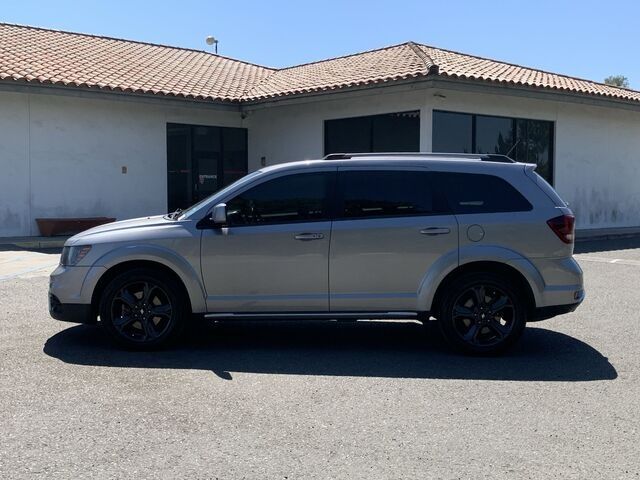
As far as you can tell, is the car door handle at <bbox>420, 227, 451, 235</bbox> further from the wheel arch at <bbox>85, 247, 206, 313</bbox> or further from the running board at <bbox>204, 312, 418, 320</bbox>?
the wheel arch at <bbox>85, 247, 206, 313</bbox>

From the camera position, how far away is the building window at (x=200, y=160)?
61.5 ft

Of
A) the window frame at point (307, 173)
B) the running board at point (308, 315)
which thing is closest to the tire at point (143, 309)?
the running board at point (308, 315)

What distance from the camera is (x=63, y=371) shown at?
550 centimetres

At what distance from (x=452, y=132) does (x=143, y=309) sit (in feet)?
39.4

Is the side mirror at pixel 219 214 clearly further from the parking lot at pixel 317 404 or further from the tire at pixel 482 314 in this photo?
the tire at pixel 482 314

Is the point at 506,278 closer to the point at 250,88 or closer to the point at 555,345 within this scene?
the point at 555,345

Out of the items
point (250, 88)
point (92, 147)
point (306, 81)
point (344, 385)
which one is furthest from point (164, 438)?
point (250, 88)

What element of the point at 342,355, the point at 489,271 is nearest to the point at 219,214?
the point at 342,355

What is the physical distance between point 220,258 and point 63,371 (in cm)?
163

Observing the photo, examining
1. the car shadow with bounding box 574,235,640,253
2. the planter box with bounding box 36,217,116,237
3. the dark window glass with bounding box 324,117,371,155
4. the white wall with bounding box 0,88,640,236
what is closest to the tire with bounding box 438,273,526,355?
the car shadow with bounding box 574,235,640,253

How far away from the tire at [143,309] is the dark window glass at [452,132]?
36.5ft

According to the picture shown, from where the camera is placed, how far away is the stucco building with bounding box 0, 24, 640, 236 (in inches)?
619

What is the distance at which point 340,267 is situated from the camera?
19.8ft

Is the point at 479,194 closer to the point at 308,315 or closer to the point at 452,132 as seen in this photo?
the point at 308,315
